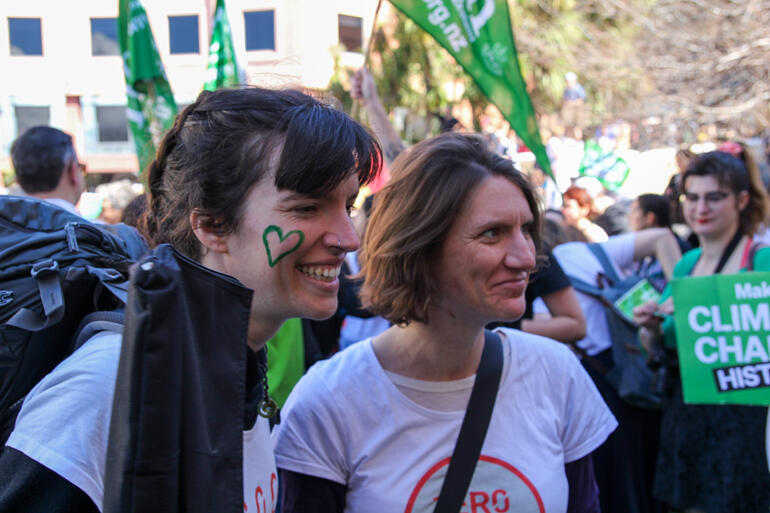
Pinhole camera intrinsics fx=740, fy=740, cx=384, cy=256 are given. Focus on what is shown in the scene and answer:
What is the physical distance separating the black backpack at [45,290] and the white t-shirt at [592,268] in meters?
3.28

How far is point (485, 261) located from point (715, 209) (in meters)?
2.48

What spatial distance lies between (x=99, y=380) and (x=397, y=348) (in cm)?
115

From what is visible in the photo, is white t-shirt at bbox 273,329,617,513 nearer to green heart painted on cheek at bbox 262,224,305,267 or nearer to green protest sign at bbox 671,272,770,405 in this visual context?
green heart painted on cheek at bbox 262,224,305,267

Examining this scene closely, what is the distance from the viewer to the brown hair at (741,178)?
162 inches

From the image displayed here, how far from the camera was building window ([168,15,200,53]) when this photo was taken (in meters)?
23.8

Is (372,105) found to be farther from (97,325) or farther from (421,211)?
(97,325)

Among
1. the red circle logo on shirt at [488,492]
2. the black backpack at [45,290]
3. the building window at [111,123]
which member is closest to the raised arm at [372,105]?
the red circle logo on shirt at [488,492]

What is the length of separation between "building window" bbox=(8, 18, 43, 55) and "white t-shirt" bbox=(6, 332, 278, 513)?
2187cm

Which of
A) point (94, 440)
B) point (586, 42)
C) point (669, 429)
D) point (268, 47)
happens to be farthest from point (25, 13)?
point (94, 440)

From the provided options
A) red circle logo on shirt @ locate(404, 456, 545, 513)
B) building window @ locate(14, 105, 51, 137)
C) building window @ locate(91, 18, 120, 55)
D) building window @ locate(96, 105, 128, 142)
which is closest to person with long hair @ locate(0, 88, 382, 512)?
red circle logo on shirt @ locate(404, 456, 545, 513)

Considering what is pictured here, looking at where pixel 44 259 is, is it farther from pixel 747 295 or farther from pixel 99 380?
pixel 747 295

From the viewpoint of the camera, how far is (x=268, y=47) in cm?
2278

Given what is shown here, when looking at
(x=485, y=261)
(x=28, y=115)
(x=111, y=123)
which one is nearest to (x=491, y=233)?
(x=485, y=261)

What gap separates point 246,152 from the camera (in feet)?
5.13
